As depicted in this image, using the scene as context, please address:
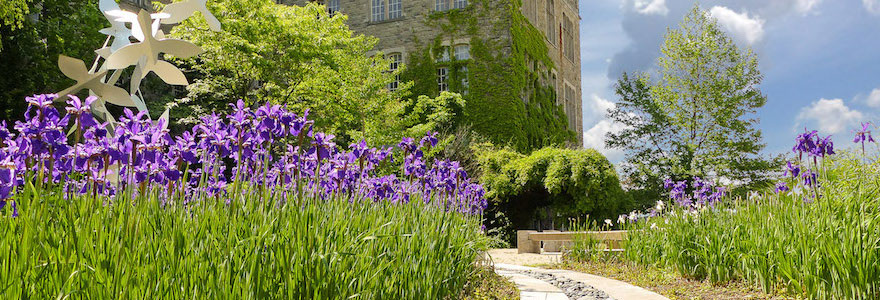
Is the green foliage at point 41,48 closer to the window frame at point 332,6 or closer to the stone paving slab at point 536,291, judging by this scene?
the window frame at point 332,6

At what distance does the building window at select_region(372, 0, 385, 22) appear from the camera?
81.5 ft

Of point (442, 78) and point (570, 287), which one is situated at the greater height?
point (442, 78)

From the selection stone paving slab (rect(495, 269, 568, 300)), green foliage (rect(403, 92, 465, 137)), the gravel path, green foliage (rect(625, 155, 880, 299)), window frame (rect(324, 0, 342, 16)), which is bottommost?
the gravel path

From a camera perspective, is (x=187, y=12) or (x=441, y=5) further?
(x=441, y=5)

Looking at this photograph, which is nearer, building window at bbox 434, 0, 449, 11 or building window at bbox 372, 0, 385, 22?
building window at bbox 434, 0, 449, 11

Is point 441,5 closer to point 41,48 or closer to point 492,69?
point 492,69

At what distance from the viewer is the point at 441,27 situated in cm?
2350

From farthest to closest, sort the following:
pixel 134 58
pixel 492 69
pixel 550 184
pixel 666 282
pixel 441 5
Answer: pixel 441 5
pixel 492 69
pixel 550 184
pixel 666 282
pixel 134 58

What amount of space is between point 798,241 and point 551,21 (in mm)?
23395

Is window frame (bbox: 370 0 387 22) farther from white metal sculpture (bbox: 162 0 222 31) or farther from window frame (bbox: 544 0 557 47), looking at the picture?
white metal sculpture (bbox: 162 0 222 31)

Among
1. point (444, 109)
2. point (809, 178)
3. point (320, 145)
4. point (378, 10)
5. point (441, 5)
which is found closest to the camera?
point (320, 145)

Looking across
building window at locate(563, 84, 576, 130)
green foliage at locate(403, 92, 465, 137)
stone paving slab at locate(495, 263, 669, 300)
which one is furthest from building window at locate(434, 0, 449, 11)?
stone paving slab at locate(495, 263, 669, 300)

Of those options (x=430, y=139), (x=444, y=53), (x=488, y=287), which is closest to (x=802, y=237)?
(x=488, y=287)

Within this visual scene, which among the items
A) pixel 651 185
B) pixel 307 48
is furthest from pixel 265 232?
pixel 651 185
